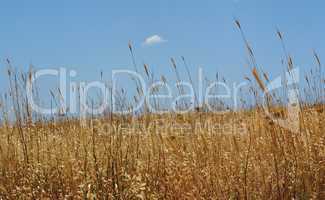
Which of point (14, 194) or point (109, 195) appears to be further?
point (14, 194)

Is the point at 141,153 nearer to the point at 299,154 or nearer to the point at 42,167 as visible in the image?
the point at 42,167

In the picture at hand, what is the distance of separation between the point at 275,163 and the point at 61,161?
174 centimetres

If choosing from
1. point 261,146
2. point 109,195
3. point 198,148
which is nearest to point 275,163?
point 261,146

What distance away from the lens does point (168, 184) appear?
2.99m

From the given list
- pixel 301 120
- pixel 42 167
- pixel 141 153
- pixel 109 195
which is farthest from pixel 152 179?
pixel 301 120

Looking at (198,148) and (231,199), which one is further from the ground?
(198,148)

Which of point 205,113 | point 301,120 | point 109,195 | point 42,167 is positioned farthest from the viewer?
point 205,113

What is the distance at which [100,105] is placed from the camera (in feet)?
11.4

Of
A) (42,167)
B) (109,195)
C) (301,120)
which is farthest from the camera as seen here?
(301,120)

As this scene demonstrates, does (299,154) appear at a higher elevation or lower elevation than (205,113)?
lower

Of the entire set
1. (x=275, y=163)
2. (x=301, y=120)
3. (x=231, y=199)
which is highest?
(x=301, y=120)

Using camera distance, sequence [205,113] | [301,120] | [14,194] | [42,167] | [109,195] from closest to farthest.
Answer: [109,195] < [14,194] < [42,167] < [301,120] < [205,113]

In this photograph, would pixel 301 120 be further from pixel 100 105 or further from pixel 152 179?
pixel 100 105

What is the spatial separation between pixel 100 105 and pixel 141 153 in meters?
0.59
